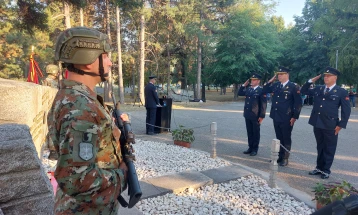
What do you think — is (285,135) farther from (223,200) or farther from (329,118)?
(223,200)

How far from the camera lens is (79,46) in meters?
1.64

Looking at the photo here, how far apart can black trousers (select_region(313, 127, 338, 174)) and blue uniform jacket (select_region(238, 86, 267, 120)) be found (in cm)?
158

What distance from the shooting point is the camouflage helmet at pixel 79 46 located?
65.1 inches

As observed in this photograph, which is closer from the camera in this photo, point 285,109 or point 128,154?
point 128,154

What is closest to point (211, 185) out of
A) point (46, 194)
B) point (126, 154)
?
point (46, 194)

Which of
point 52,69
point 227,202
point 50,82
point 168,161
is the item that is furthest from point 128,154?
point 50,82

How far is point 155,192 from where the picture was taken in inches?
163

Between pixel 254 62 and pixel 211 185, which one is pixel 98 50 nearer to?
pixel 211 185

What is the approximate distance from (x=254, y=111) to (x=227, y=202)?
3.44 metres

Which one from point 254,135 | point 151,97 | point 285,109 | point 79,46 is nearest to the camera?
point 79,46

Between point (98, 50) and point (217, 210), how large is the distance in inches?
111

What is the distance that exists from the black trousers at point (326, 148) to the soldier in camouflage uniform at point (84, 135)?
15.5 ft

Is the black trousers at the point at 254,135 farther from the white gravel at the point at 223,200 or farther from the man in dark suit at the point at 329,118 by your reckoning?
the white gravel at the point at 223,200

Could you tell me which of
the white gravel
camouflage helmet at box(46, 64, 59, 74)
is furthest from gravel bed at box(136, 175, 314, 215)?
camouflage helmet at box(46, 64, 59, 74)
